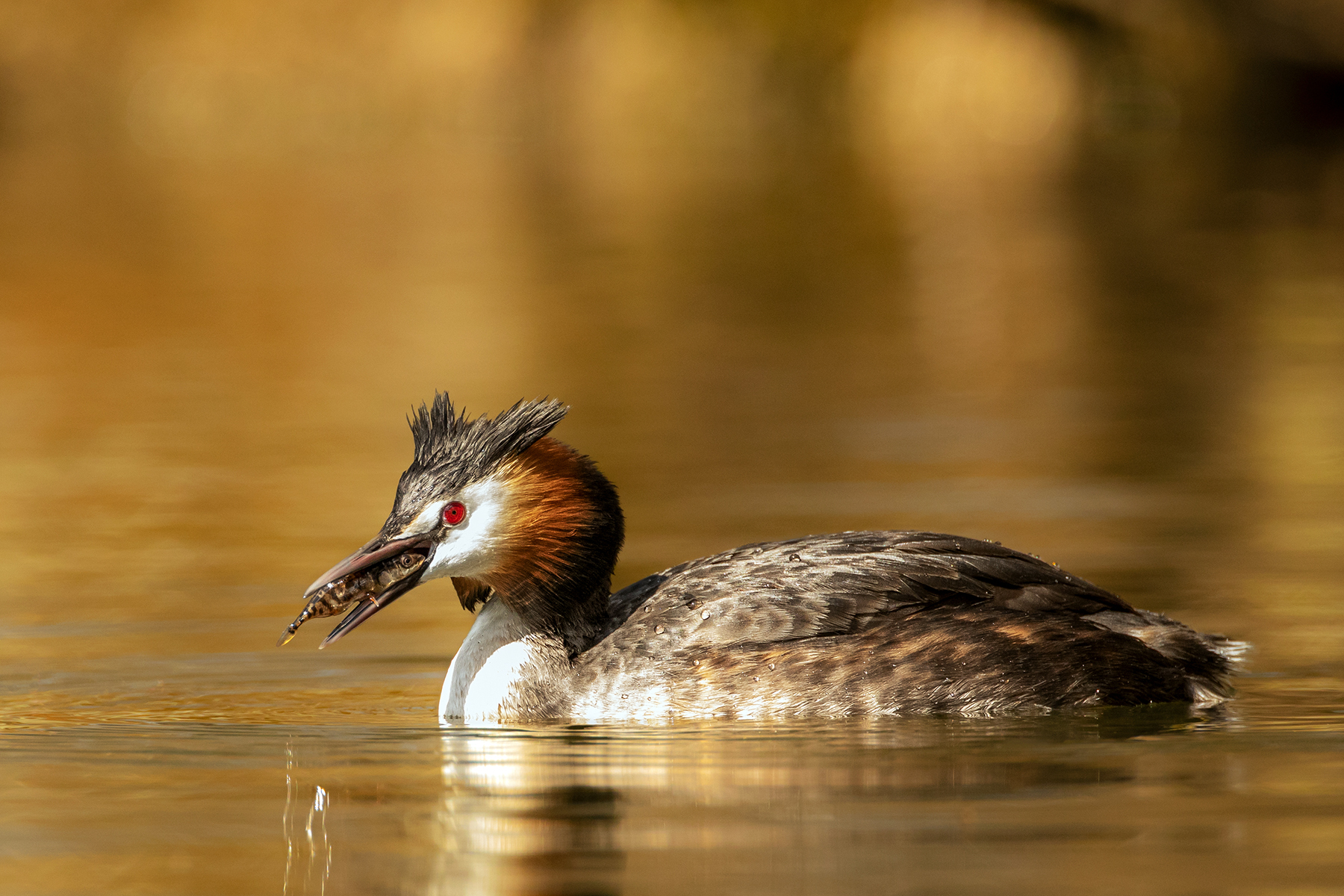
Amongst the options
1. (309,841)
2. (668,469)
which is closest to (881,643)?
(309,841)

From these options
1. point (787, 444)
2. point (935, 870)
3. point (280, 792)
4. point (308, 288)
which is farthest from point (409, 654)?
point (308, 288)

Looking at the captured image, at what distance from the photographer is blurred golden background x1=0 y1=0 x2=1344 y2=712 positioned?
1153cm

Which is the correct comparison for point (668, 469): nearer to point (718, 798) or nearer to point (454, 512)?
point (454, 512)

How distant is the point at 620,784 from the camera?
22.4 feet

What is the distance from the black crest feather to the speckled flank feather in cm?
78

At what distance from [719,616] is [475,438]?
1.13m

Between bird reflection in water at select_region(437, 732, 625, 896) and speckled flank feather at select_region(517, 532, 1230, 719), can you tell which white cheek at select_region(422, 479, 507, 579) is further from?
bird reflection in water at select_region(437, 732, 625, 896)

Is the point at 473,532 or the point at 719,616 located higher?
the point at 473,532

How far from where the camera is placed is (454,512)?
26.7 ft

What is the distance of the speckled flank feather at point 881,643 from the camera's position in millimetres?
7852

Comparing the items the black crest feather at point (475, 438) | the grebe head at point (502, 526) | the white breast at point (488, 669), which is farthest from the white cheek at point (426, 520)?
the white breast at point (488, 669)

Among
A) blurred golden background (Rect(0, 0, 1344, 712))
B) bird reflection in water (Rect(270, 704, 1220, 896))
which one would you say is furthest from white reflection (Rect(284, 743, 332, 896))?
blurred golden background (Rect(0, 0, 1344, 712))

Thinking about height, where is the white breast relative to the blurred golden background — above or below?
below

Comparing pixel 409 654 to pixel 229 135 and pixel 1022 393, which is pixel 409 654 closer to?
pixel 1022 393
